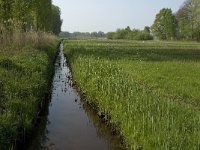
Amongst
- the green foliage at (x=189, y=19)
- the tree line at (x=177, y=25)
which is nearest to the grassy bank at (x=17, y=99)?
the tree line at (x=177, y=25)

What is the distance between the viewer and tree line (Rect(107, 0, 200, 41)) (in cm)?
9381

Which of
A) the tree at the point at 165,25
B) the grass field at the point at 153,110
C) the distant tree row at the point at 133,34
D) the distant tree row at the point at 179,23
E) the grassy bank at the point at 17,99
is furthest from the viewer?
the distant tree row at the point at 133,34

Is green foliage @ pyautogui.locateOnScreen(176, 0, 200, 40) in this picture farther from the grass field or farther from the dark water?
the dark water

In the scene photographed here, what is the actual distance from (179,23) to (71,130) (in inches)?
3798

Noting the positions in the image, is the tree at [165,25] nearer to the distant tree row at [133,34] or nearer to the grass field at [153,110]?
the distant tree row at [133,34]

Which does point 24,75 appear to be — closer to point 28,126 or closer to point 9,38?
point 28,126

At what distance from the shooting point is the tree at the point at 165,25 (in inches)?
4311

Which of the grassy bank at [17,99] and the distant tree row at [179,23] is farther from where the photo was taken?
the distant tree row at [179,23]

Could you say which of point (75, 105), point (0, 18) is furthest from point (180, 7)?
point (75, 105)

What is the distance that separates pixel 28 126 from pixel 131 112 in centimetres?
279

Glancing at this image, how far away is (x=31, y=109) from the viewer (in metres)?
11.0

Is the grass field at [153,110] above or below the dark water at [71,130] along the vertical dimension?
above

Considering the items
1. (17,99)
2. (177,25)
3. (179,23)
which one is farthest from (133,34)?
(17,99)

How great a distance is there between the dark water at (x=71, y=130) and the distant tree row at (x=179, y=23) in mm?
73671
